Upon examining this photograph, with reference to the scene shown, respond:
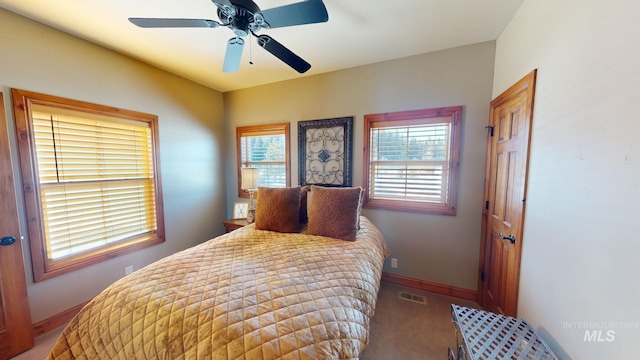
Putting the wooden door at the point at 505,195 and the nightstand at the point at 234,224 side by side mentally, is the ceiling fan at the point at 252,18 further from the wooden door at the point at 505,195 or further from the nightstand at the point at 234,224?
the nightstand at the point at 234,224

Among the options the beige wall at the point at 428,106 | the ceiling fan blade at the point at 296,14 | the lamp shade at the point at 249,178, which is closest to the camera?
the ceiling fan blade at the point at 296,14

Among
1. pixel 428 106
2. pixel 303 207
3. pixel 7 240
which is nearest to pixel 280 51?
pixel 303 207

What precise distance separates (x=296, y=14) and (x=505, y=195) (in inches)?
82.7

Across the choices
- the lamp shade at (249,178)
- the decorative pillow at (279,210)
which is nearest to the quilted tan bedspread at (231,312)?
the decorative pillow at (279,210)

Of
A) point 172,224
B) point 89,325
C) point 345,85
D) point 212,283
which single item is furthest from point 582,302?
point 172,224

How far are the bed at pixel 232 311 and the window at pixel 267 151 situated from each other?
73.7 inches

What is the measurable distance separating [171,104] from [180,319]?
2813 millimetres

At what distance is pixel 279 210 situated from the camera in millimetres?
2246

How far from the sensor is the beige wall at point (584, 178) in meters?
0.80

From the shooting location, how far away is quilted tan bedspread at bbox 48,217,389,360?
874 mm

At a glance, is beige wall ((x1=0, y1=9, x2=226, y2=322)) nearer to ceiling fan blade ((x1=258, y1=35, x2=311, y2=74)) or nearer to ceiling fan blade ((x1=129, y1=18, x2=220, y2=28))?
ceiling fan blade ((x1=129, y1=18, x2=220, y2=28))

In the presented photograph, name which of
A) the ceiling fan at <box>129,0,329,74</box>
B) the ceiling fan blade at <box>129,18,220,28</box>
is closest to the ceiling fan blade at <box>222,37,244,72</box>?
the ceiling fan at <box>129,0,329,74</box>

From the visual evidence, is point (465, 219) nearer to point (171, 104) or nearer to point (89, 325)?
point (89, 325)

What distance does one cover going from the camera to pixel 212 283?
1.21 metres
